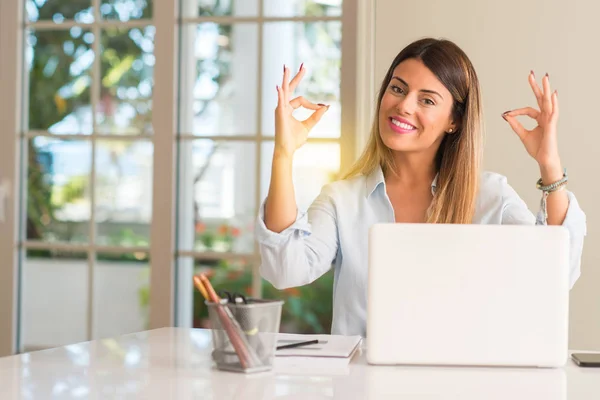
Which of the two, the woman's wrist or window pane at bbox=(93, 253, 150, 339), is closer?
the woman's wrist

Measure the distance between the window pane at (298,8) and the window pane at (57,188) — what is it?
1.14 meters

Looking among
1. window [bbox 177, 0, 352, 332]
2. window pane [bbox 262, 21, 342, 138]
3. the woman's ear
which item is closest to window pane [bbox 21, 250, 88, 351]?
window [bbox 177, 0, 352, 332]

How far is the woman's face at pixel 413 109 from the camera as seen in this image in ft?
7.18

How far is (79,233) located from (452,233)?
3757mm

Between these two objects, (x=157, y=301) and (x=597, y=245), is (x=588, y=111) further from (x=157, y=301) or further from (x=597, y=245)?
(x=157, y=301)

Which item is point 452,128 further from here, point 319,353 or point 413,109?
point 319,353

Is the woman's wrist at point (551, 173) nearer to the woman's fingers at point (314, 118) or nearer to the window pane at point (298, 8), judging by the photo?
the woman's fingers at point (314, 118)

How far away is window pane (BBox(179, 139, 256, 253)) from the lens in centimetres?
426

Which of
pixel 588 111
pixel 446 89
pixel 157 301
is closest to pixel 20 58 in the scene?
pixel 157 301

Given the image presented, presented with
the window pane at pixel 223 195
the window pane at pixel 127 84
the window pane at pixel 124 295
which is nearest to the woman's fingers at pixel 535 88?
the window pane at pixel 223 195

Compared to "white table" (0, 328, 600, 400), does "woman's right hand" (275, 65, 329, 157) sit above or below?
above

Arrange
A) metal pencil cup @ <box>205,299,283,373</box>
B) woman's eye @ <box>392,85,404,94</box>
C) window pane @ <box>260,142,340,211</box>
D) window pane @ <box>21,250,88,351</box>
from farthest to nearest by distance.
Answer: window pane @ <box>21,250,88,351</box> → window pane @ <box>260,142,340,211</box> → woman's eye @ <box>392,85,404,94</box> → metal pencil cup @ <box>205,299,283,373</box>

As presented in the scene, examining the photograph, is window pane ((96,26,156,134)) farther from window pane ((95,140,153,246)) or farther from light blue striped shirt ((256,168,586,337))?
light blue striped shirt ((256,168,586,337))

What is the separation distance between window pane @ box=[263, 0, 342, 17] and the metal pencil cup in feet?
8.02
